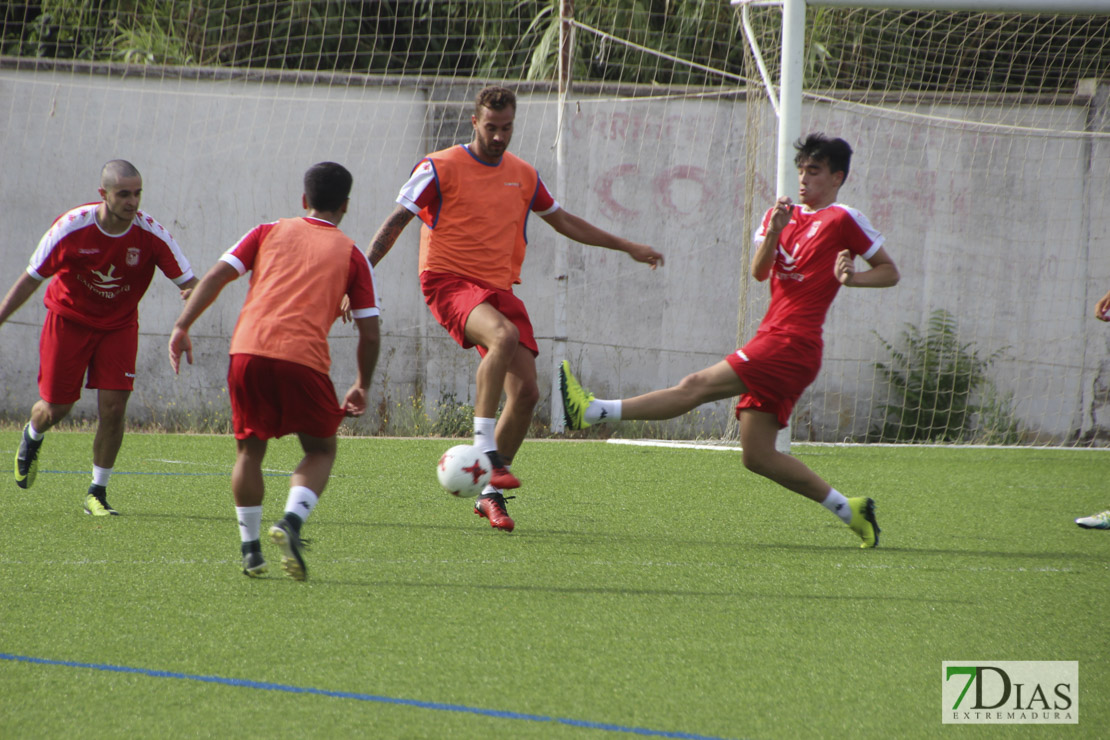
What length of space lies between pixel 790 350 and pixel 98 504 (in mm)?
3358

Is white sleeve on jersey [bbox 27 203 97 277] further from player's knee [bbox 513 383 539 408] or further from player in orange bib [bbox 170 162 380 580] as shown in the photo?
player's knee [bbox 513 383 539 408]

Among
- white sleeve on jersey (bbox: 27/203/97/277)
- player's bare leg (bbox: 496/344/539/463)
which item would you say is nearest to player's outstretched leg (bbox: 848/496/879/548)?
player's bare leg (bbox: 496/344/539/463)

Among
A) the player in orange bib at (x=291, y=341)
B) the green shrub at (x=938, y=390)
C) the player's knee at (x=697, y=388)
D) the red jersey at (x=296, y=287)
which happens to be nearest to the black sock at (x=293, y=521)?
the player in orange bib at (x=291, y=341)

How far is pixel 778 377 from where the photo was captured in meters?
4.73

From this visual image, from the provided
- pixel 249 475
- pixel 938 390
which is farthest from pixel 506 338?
pixel 938 390

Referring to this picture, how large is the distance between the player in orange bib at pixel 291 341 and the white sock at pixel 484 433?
1.03 m

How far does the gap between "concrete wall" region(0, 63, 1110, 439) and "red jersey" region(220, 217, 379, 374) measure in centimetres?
675

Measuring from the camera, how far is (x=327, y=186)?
3984mm

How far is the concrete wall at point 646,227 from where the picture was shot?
10.5m

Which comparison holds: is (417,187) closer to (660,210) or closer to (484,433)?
(484,433)

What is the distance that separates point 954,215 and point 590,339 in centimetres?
380

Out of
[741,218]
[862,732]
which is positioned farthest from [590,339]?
[862,732]

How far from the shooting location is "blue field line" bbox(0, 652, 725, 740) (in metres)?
2.42

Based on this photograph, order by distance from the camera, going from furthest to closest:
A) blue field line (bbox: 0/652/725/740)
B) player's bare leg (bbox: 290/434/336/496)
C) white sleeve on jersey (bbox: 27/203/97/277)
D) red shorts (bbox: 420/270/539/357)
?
white sleeve on jersey (bbox: 27/203/97/277) < red shorts (bbox: 420/270/539/357) < player's bare leg (bbox: 290/434/336/496) < blue field line (bbox: 0/652/725/740)
